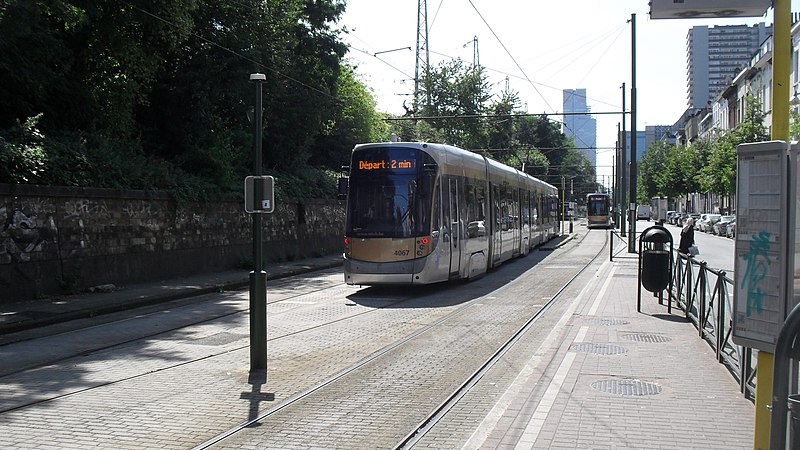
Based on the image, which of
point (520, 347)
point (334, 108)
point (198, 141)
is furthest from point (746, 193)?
point (334, 108)

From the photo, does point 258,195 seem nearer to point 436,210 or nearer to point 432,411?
point 432,411

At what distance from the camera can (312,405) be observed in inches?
283

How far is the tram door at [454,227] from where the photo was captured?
675 inches

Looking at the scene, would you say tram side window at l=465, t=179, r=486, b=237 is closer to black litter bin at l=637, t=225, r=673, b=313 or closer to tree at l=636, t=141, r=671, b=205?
black litter bin at l=637, t=225, r=673, b=313

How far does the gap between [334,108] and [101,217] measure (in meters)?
17.7

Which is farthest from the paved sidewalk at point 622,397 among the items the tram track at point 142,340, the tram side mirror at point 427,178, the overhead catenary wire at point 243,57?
the overhead catenary wire at point 243,57

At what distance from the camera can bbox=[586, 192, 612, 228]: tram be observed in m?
68.6

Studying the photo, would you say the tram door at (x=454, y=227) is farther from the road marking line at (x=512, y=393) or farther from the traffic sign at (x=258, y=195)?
the traffic sign at (x=258, y=195)

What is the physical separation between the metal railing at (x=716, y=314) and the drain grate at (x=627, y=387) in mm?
857

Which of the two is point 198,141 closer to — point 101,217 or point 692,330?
point 101,217

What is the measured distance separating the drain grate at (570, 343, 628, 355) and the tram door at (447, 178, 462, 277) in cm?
728

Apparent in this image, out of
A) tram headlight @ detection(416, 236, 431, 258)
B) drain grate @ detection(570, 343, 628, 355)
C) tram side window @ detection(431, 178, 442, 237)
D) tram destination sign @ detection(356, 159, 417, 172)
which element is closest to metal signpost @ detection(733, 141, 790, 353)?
drain grate @ detection(570, 343, 628, 355)

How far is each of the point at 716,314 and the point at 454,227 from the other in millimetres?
8637

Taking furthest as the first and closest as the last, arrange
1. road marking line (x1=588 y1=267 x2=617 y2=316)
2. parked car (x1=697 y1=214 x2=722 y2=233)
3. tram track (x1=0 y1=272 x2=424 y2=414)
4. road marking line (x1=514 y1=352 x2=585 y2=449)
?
parked car (x1=697 y1=214 x2=722 y2=233) → road marking line (x1=588 y1=267 x2=617 y2=316) → tram track (x1=0 y1=272 x2=424 y2=414) → road marking line (x1=514 y1=352 x2=585 y2=449)
